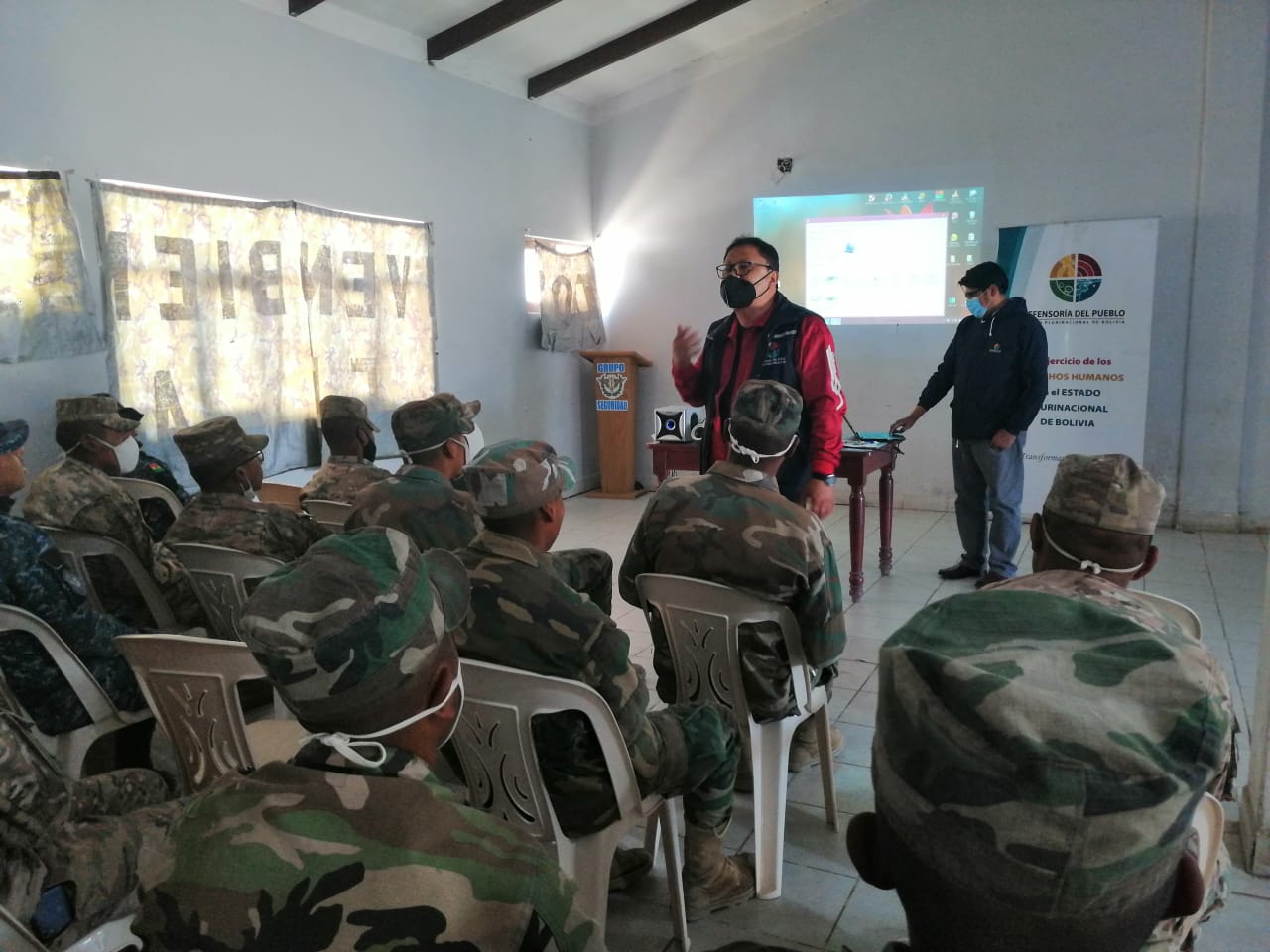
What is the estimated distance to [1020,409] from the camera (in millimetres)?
4160

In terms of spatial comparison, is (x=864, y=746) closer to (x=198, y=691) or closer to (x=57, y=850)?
(x=198, y=691)

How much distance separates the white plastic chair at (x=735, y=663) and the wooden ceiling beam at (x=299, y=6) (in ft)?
13.2

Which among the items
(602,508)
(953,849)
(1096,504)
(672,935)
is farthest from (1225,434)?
(953,849)

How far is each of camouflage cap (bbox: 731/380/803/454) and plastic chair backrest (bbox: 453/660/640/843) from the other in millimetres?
949

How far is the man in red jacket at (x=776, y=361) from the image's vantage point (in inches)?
121

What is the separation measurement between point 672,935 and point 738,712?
0.49 meters

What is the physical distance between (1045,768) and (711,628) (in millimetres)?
1407

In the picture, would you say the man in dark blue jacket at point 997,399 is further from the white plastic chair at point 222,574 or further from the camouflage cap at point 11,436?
the camouflage cap at point 11,436

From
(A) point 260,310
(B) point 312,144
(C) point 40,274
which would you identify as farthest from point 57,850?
(B) point 312,144

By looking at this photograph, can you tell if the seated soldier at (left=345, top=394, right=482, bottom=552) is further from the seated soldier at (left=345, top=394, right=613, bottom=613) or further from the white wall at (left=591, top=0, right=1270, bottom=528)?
the white wall at (left=591, top=0, right=1270, bottom=528)

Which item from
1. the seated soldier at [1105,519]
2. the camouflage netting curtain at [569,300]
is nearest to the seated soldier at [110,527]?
the seated soldier at [1105,519]

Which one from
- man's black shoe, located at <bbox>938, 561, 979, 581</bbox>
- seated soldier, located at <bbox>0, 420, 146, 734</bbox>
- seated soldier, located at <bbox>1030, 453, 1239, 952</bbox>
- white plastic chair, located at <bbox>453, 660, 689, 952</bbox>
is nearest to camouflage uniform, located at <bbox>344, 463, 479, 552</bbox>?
seated soldier, located at <bbox>0, 420, 146, 734</bbox>

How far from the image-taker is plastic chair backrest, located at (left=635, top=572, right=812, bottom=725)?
199 cm

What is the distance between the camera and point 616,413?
23.0 feet
